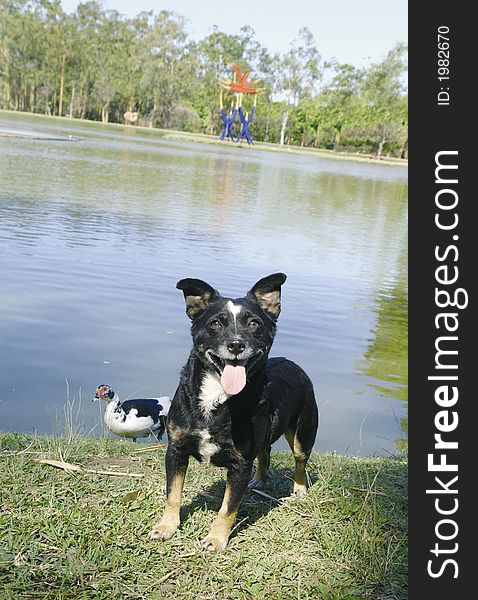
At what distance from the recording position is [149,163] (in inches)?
1346

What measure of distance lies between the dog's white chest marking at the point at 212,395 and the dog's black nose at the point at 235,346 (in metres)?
0.27

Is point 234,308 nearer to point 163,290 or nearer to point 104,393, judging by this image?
point 104,393

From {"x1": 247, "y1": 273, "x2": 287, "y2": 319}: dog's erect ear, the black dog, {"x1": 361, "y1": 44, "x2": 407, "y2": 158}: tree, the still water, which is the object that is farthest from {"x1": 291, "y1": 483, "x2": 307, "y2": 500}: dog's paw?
{"x1": 361, "y1": 44, "x2": 407, "y2": 158}: tree

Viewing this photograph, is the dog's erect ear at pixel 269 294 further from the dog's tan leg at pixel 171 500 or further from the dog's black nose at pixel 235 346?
the dog's tan leg at pixel 171 500

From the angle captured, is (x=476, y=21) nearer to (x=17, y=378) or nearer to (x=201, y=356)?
(x=201, y=356)

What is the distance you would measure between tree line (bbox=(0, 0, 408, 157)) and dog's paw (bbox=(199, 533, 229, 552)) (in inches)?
3659

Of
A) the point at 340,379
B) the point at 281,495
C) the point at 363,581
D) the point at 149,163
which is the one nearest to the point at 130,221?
the point at 340,379

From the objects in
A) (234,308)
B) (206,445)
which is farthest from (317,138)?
(206,445)

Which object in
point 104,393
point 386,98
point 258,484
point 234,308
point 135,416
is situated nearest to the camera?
point 234,308

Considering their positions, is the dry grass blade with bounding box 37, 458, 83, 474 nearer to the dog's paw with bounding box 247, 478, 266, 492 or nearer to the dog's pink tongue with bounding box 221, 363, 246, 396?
the dog's paw with bounding box 247, 478, 266, 492

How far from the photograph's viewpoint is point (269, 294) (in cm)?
377

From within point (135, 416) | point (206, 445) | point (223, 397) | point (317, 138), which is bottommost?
point (135, 416)

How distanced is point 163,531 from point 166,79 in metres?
102

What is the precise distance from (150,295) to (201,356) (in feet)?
24.7
